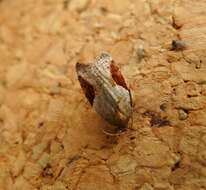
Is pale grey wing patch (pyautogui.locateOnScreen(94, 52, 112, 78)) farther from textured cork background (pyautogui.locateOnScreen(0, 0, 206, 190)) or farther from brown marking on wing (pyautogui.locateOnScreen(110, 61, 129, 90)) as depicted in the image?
textured cork background (pyautogui.locateOnScreen(0, 0, 206, 190))

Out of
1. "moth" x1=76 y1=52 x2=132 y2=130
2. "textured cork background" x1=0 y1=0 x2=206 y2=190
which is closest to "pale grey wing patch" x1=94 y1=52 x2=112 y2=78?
"moth" x1=76 y1=52 x2=132 y2=130

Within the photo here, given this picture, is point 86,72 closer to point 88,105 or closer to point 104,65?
point 104,65

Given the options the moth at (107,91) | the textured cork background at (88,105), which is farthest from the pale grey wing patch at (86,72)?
the textured cork background at (88,105)

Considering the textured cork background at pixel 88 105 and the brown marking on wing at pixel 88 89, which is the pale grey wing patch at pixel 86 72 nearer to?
the brown marking on wing at pixel 88 89

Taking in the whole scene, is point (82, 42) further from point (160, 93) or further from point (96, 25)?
point (160, 93)

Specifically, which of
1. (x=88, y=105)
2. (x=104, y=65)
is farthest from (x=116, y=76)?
(x=88, y=105)

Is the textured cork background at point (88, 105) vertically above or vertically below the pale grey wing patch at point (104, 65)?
below
